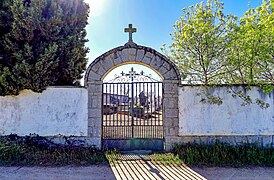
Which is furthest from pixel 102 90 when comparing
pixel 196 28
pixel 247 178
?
pixel 247 178

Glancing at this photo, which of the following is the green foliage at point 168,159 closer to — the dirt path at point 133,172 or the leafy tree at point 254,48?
the dirt path at point 133,172

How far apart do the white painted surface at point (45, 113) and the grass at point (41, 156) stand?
49 cm

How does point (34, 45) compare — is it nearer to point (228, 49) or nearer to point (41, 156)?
point (41, 156)

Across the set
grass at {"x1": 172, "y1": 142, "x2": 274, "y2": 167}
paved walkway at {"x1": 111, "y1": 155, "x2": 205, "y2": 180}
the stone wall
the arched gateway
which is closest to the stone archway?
the arched gateway

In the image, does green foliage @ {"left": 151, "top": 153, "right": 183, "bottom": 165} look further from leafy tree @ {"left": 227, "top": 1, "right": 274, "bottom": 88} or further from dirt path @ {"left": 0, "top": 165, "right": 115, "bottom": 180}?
leafy tree @ {"left": 227, "top": 1, "right": 274, "bottom": 88}

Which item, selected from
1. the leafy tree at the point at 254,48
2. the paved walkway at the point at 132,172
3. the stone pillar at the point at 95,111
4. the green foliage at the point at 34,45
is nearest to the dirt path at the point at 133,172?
the paved walkway at the point at 132,172

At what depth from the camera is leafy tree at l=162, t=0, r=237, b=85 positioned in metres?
6.34

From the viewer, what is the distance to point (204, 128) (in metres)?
5.98

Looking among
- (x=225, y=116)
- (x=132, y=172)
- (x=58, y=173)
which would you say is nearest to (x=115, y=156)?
(x=132, y=172)

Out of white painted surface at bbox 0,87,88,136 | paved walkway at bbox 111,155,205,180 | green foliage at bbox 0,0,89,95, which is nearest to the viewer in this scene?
paved walkway at bbox 111,155,205,180

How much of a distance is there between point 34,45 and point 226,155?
5826 millimetres

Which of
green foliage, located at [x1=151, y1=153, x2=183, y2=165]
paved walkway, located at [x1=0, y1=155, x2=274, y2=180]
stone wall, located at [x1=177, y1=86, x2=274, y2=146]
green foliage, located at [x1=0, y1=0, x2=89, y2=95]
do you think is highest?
green foliage, located at [x1=0, y1=0, x2=89, y2=95]

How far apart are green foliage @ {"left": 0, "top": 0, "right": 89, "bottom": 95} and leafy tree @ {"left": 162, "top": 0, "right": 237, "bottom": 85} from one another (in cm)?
344

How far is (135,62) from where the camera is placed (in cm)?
621
